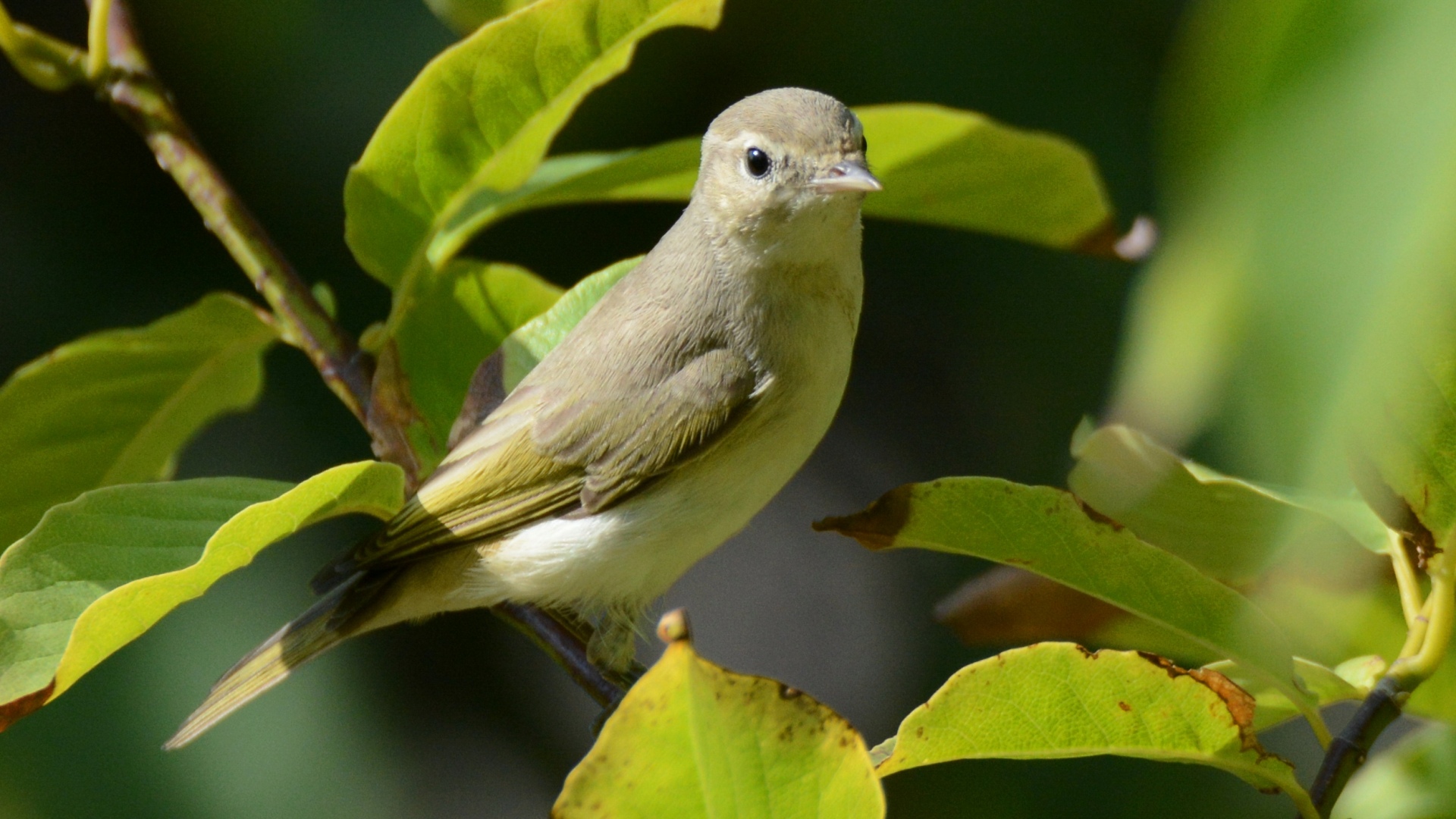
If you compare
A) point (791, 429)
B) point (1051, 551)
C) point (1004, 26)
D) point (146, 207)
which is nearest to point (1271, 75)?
point (1051, 551)

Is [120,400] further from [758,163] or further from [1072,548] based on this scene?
[1072,548]

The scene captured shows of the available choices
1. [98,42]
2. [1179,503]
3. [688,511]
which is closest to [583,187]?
[688,511]

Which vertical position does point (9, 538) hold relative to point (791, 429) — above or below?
above

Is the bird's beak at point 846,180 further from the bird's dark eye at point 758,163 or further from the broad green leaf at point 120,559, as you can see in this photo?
the broad green leaf at point 120,559

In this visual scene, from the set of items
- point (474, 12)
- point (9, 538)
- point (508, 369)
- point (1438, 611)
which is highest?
point (474, 12)

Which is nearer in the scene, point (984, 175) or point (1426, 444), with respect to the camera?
point (1426, 444)

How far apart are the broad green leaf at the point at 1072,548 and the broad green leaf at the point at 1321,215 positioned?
70 centimetres

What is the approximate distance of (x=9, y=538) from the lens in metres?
1.65

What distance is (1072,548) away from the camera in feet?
3.59

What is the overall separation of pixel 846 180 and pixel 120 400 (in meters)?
1.02

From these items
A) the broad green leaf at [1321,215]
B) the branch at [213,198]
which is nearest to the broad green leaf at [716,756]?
the broad green leaf at [1321,215]

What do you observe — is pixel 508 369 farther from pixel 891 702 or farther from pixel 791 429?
pixel 891 702

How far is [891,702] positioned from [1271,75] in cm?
306

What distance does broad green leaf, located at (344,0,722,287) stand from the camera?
4.49ft
